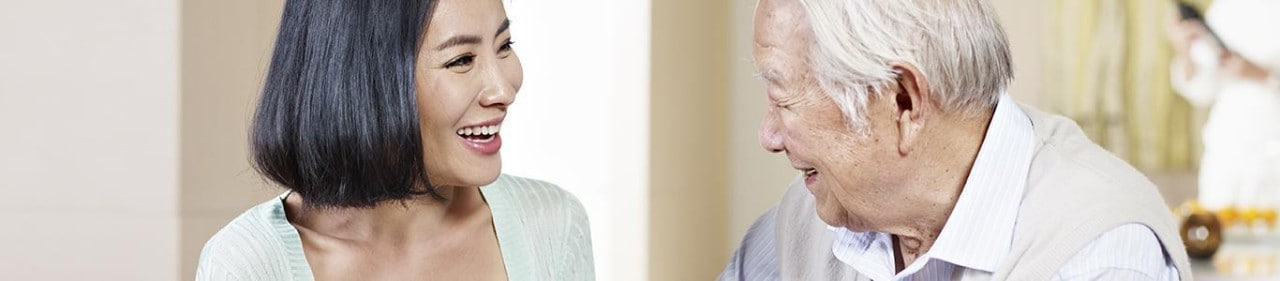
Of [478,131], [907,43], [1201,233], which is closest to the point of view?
[907,43]

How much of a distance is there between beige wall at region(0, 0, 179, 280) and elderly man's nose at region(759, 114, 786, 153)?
1.89 m

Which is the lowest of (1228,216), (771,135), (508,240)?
(1228,216)

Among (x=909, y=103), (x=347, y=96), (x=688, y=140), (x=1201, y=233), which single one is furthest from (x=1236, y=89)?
(x=347, y=96)

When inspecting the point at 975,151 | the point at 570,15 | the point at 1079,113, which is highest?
the point at 975,151

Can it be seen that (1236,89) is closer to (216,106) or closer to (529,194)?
(216,106)

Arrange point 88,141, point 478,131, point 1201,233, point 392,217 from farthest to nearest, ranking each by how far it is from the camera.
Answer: point 1201,233
point 88,141
point 392,217
point 478,131

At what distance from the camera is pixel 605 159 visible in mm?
4180

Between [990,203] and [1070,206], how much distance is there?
88mm

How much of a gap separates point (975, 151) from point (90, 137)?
2.26m

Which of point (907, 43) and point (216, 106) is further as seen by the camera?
point (216, 106)

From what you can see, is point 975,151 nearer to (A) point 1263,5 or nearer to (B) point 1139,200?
(B) point 1139,200

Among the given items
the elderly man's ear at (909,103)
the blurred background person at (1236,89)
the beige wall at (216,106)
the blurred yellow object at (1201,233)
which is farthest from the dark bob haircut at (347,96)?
the blurred background person at (1236,89)

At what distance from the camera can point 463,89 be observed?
1670 millimetres

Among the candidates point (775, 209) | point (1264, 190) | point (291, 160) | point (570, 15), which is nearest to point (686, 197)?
point (570, 15)
